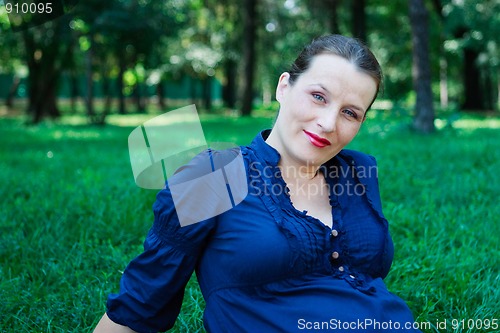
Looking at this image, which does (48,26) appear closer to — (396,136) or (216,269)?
(396,136)

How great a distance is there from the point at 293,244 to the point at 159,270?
38 cm

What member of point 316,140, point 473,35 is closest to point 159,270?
point 316,140

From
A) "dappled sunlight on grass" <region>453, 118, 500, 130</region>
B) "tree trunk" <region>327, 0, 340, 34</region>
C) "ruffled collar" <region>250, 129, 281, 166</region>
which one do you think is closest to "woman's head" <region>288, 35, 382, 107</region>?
"ruffled collar" <region>250, 129, 281, 166</region>

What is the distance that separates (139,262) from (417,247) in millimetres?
2376

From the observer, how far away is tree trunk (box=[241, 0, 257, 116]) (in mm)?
20516

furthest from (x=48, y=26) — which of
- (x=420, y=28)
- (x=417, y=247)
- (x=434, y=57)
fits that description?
(x=434, y=57)

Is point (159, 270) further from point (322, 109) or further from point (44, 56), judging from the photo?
point (44, 56)

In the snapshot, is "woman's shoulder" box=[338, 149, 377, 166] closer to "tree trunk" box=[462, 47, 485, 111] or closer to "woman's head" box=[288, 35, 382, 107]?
"woman's head" box=[288, 35, 382, 107]

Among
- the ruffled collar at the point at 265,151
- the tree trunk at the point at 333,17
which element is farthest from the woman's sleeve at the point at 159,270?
the tree trunk at the point at 333,17

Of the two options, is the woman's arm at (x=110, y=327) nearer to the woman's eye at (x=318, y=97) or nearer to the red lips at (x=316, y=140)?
the red lips at (x=316, y=140)

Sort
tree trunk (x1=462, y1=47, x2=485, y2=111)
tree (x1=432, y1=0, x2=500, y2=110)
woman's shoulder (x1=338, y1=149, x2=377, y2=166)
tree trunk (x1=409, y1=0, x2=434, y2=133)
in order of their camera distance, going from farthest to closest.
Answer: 1. tree trunk (x1=462, y1=47, x2=485, y2=111)
2. tree (x1=432, y1=0, x2=500, y2=110)
3. tree trunk (x1=409, y1=0, x2=434, y2=133)
4. woman's shoulder (x1=338, y1=149, x2=377, y2=166)

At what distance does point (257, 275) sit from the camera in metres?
1.59

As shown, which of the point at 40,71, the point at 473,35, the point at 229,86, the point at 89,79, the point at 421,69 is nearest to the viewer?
the point at 421,69

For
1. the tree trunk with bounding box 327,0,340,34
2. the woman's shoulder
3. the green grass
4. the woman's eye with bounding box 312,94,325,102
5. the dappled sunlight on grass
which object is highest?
the tree trunk with bounding box 327,0,340,34
